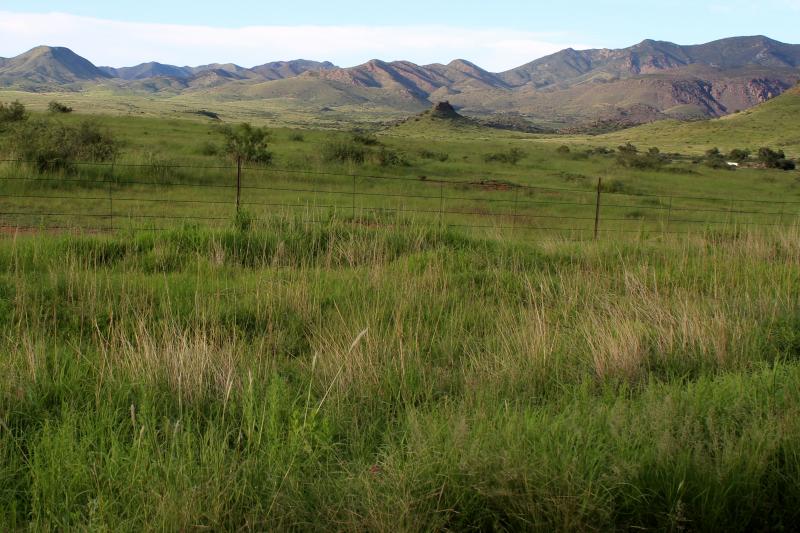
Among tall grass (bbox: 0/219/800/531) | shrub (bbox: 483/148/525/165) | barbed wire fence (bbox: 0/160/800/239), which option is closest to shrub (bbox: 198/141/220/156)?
barbed wire fence (bbox: 0/160/800/239)

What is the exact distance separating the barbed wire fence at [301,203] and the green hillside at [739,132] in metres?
46.1

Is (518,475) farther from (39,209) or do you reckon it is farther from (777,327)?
(39,209)

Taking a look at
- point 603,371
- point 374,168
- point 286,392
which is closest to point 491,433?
point 286,392

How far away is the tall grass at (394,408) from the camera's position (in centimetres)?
395

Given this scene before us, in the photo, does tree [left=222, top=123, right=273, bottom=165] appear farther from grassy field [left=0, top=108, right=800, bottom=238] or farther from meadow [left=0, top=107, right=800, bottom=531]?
meadow [left=0, top=107, right=800, bottom=531]

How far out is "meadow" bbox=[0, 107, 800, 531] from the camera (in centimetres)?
397

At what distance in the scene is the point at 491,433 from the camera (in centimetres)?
443

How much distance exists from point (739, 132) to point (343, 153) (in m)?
66.3

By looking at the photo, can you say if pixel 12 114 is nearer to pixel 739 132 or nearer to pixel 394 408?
pixel 394 408

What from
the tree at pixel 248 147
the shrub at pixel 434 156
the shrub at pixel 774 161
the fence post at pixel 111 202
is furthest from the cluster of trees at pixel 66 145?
the shrub at pixel 774 161

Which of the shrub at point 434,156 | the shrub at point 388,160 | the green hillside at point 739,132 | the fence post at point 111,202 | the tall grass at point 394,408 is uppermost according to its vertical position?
the green hillside at point 739,132

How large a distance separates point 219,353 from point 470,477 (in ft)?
8.74

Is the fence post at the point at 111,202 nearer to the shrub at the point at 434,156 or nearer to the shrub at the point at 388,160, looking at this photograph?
the shrub at the point at 388,160

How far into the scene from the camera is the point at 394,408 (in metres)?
5.25
